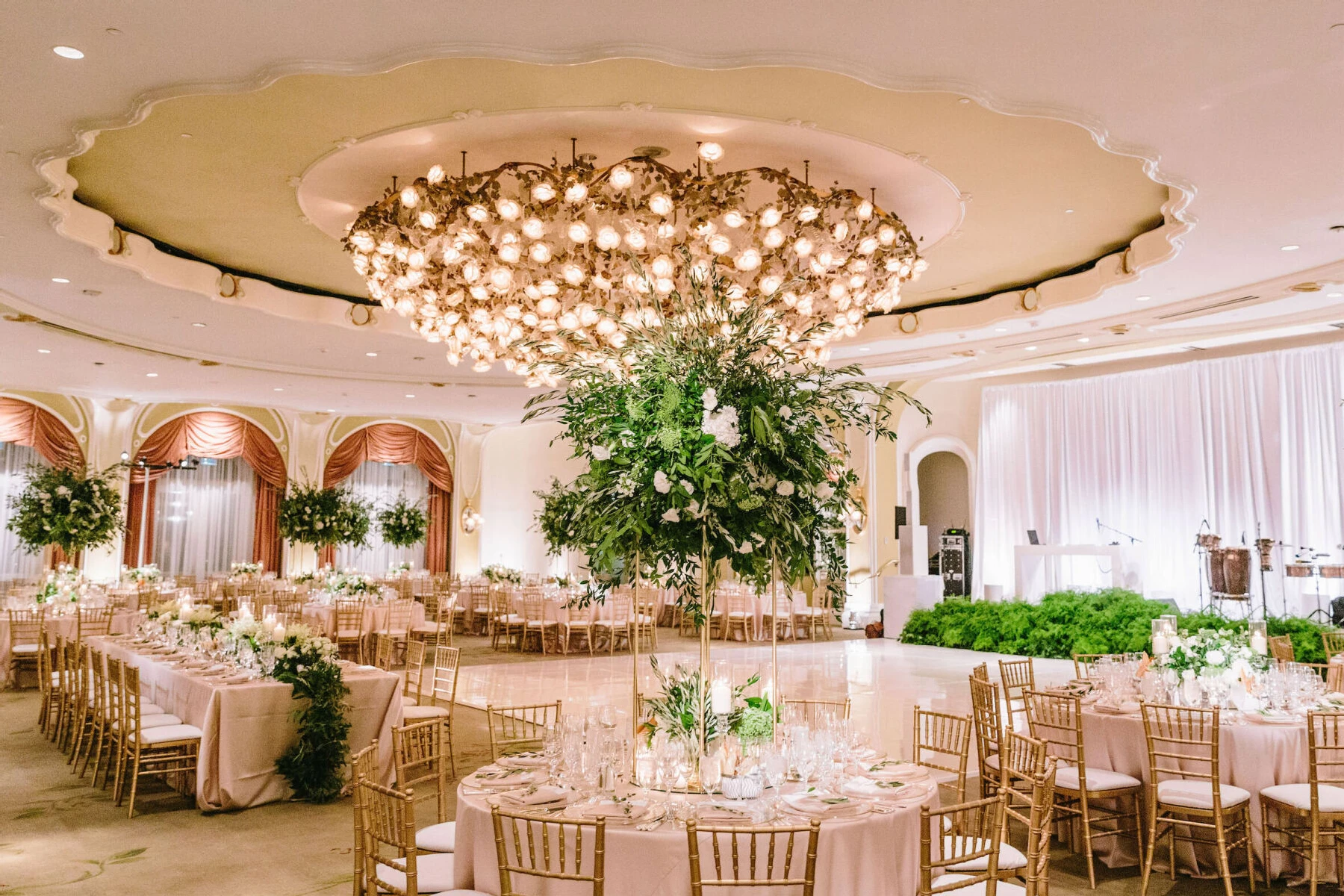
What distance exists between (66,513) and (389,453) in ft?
21.3

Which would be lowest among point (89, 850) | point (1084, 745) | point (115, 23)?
point (89, 850)

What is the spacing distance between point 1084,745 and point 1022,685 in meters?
0.77

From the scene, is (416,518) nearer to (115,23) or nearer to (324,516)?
(324,516)

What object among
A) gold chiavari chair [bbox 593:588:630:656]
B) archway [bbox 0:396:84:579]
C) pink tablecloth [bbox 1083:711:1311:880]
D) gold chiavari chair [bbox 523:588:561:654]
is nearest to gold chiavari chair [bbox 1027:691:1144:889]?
pink tablecloth [bbox 1083:711:1311:880]

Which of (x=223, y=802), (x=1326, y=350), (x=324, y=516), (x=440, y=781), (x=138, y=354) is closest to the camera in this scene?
(x=440, y=781)

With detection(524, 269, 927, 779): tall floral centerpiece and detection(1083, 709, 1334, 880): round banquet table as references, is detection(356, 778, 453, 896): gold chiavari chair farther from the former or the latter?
detection(1083, 709, 1334, 880): round banquet table

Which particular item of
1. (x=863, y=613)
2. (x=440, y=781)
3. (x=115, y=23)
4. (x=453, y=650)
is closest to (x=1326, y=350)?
(x=863, y=613)

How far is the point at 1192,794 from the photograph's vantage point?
15.4 feet

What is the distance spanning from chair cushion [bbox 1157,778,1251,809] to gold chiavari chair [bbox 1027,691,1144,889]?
0.17 metres

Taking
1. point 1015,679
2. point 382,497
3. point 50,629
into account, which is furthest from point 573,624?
point 1015,679

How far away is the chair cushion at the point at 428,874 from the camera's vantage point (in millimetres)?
3424

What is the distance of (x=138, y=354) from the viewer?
38.7ft

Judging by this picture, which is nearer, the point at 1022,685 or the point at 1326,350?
the point at 1022,685

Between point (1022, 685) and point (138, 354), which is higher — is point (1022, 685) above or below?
below
